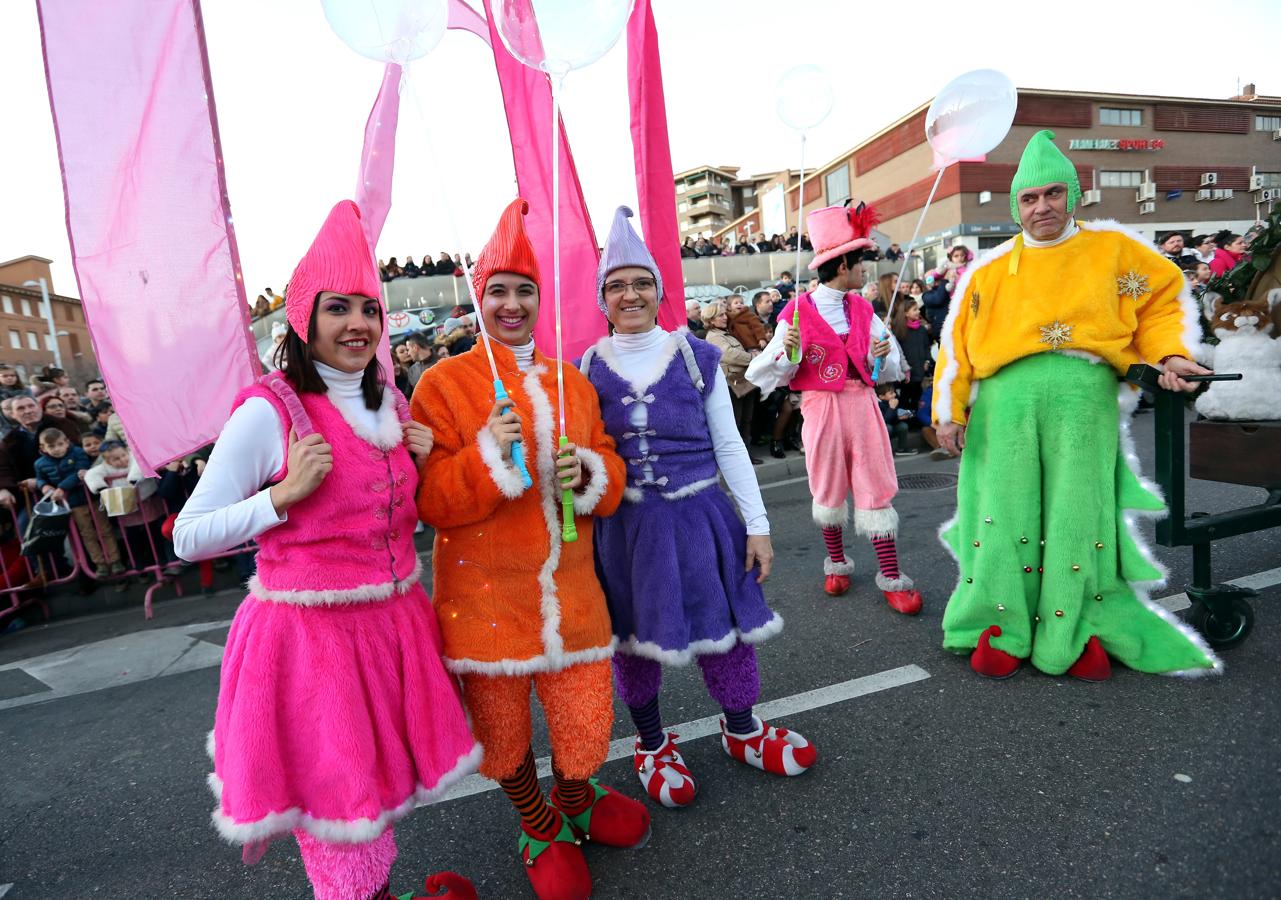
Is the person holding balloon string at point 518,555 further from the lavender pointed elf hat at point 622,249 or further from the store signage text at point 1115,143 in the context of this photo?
the store signage text at point 1115,143

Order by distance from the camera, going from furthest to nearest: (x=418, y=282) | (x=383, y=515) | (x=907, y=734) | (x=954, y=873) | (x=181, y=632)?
(x=418, y=282) → (x=181, y=632) → (x=907, y=734) → (x=954, y=873) → (x=383, y=515)

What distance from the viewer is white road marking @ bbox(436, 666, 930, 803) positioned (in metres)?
2.73

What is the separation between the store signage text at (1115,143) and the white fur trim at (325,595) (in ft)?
133

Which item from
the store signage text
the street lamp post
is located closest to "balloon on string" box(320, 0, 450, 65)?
the street lamp post

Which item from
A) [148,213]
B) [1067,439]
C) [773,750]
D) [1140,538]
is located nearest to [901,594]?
[1140,538]

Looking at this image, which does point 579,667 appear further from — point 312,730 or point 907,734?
point 907,734

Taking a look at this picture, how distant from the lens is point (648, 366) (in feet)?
7.65

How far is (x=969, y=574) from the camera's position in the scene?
10.2 feet

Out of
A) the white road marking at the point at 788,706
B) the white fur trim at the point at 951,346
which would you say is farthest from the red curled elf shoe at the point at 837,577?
the white fur trim at the point at 951,346

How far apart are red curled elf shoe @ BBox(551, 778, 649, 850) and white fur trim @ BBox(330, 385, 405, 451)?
127 cm

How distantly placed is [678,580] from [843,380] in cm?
206

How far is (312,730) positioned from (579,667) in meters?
0.70

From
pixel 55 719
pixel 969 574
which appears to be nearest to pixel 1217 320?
pixel 969 574

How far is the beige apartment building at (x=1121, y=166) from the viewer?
31766 mm
